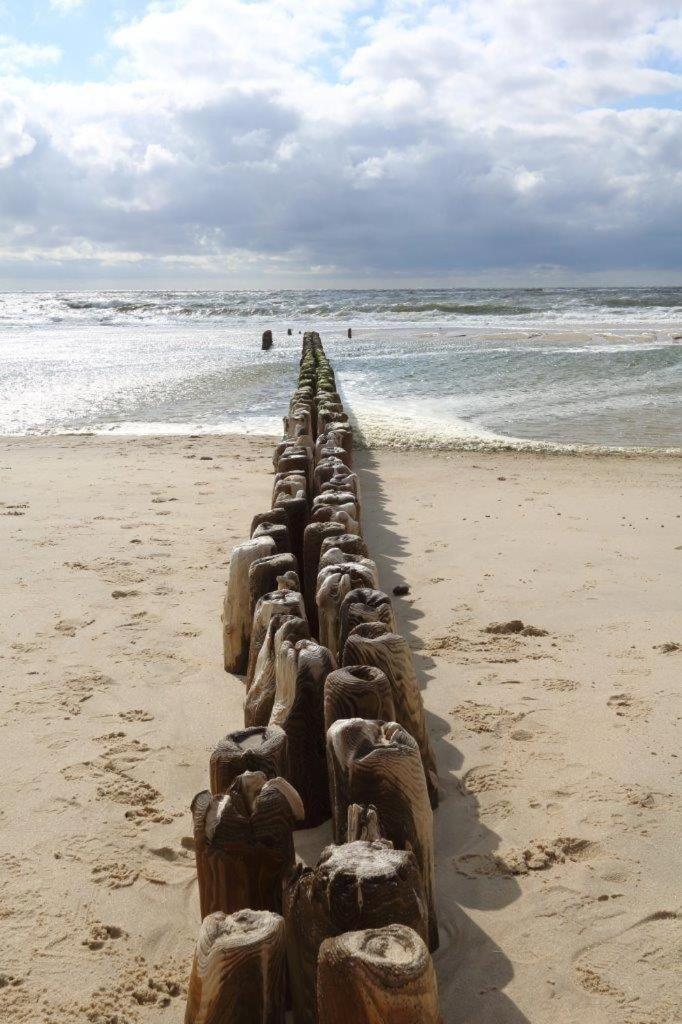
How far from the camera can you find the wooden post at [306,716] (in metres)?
2.77

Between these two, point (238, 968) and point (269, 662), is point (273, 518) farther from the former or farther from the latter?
point (238, 968)

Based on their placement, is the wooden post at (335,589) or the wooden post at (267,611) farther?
the wooden post at (335,589)

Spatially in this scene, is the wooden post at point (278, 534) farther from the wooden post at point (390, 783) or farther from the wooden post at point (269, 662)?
the wooden post at point (390, 783)

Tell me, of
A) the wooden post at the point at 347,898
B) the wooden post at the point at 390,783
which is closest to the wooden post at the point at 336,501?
the wooden post at the point at 390,783

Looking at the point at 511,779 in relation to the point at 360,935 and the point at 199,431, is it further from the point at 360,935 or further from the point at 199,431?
the point at 199,431

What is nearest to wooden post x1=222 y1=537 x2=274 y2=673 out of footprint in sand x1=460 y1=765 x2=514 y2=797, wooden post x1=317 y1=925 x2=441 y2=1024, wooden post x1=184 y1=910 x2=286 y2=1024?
footprint in sand x1=460 y1=765 x2=514 y2=797

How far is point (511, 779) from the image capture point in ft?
10.1

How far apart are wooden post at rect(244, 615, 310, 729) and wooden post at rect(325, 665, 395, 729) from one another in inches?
17.8

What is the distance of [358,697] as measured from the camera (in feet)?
8.23

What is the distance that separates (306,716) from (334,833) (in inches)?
17.7

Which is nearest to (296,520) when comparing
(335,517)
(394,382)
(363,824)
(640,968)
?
(335,517)

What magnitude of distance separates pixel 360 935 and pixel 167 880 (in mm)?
1186

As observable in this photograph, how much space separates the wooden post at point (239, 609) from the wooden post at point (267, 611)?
22.8 inches

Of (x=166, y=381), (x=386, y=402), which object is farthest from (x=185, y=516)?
(x=166, y=381)
